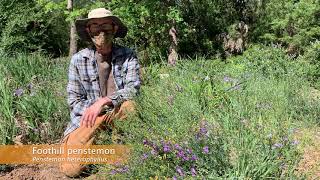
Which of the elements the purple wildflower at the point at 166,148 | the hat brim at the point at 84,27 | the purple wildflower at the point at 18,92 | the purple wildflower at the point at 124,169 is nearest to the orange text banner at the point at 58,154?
the purple wildflower at the point at 124,169

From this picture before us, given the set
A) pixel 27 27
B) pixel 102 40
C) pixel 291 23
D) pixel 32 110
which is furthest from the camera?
pixel 27 27

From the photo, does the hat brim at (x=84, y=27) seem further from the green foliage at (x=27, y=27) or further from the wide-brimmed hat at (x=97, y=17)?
the green foliage at (x=27, y=27)

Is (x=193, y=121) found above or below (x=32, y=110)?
above

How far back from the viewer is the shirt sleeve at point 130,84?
399cm

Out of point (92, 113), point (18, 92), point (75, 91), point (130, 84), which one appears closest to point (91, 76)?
point (75, 91)

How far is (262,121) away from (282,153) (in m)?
0.43

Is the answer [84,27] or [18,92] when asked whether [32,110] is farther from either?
[84,27]

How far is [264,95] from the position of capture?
405 cm

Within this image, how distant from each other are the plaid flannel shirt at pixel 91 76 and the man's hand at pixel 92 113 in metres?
0.23

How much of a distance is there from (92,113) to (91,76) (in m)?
0.47

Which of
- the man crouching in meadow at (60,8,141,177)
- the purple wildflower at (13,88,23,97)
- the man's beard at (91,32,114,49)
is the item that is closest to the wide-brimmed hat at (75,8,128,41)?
the man crouching in meadow at (60,8,141,177)

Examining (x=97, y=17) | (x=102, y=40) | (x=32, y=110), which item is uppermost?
(x=97, y=17)

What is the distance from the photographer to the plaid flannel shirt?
4.14 meters

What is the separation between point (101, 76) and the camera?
420 centimetres
